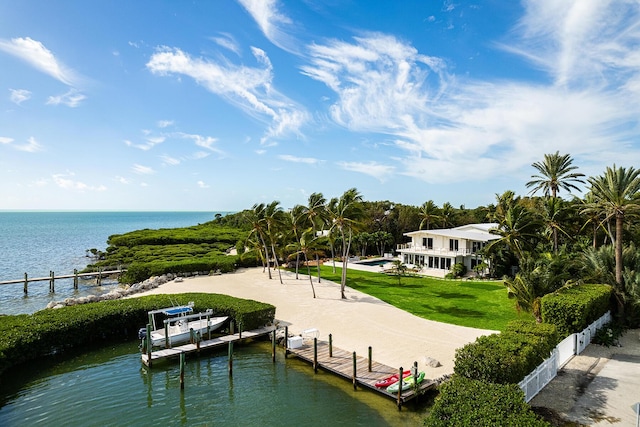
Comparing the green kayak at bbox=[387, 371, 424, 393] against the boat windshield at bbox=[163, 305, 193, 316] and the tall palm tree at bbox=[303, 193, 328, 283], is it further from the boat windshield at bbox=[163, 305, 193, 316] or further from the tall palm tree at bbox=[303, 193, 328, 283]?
the tall palm tree at bbox=[303, 193, 328, 283]

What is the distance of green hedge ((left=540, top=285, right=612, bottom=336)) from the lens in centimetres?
1873

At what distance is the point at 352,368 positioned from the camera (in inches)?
742

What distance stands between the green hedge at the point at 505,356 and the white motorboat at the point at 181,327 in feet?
51.5

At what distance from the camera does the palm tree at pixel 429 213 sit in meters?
63.0

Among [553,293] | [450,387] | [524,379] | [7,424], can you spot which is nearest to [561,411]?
[524,379]

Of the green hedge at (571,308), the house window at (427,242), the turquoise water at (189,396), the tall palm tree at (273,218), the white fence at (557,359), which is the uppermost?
the tall palm tree at (273,218)

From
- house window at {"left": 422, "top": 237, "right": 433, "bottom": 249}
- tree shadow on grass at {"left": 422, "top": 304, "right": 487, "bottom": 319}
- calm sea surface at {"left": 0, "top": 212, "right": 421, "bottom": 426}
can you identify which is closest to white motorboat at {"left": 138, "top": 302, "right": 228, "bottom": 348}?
calm sea surface at {"left": 0, "top": 212, "right": 421, "bottom": 426}

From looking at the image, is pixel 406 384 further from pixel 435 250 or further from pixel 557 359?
pixel 435 250

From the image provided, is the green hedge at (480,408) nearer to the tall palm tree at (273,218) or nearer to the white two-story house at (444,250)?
the tall palm tree at (273,218)

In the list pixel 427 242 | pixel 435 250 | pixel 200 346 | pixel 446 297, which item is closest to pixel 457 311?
pixel 446 297

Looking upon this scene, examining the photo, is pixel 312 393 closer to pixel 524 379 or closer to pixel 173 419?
pixel 173 419

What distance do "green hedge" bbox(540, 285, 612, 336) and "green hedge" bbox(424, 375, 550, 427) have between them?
916 centimetres

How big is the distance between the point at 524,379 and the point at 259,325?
16.9 metres

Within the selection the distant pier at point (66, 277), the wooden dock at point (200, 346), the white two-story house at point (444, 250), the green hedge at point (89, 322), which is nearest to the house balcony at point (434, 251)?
the white two-story house at point (444, 250)
